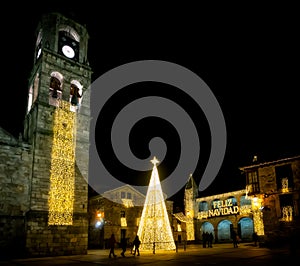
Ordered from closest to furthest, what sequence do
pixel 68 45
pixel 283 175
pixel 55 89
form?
pixel 55 89 < pixel 283 175 < pixel 68 45

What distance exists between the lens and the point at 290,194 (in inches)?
969

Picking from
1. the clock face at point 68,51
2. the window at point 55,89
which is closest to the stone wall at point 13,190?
the window at point 55,89

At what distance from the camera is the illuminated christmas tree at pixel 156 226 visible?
1895 centimetres

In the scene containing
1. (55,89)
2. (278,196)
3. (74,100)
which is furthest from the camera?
(74,100)

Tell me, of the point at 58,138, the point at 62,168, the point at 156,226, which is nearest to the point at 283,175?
the point at 156,226

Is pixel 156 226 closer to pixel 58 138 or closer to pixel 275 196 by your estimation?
pixel 58 138

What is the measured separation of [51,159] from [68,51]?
33.6 feet

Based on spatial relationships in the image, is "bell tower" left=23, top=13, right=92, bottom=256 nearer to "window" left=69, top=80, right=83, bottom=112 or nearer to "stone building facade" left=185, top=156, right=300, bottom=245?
"window" left=69, top=80, right=83, bottom=112

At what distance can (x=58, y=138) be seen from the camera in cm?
2333

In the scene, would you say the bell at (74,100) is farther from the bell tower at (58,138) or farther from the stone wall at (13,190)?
the stone wall at (13,190)

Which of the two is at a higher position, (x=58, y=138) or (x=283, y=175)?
(x=58, y=138)

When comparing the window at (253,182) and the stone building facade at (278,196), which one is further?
the window at (253,182)

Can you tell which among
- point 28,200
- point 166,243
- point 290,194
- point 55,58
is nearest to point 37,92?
point 55,58

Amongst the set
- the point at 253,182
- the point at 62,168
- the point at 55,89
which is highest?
the point at 55,89
